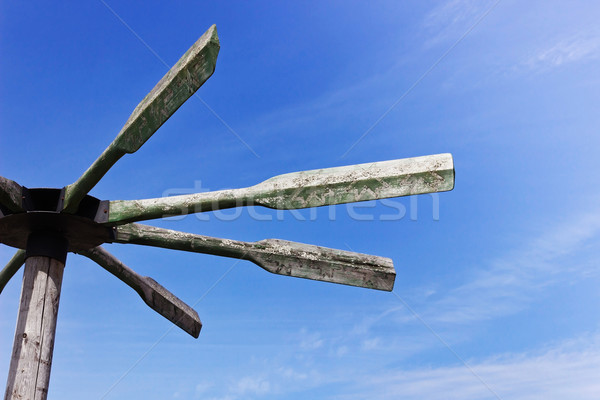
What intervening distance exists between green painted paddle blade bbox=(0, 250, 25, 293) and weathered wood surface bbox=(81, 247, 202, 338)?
0.97m

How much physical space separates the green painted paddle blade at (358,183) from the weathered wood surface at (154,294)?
2346 mm

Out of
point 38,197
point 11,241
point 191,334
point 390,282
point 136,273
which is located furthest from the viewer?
point 191,334

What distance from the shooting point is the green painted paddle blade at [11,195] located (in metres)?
5.48

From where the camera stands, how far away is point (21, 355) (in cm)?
550

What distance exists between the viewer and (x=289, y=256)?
654 centimetres

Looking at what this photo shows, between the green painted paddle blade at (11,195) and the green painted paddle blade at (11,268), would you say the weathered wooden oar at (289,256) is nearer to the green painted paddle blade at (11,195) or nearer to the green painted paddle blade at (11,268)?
the green painted paddle blade at (11,195)

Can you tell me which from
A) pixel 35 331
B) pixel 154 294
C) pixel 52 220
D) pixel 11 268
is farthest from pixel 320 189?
pixel 11 268

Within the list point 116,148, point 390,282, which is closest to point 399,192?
point 390,282

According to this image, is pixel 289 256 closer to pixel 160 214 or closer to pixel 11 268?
pixel 160 214

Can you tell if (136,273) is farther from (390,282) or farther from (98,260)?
(390,282)

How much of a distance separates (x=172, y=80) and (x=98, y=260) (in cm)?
281

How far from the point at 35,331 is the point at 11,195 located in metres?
1.23

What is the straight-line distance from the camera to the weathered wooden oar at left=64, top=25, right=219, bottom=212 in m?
4.81

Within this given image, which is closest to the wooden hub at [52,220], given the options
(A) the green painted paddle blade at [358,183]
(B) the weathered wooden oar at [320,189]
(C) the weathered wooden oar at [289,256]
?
(B) the weathered wooden oar at [320,189]
